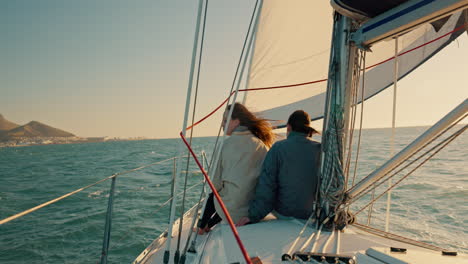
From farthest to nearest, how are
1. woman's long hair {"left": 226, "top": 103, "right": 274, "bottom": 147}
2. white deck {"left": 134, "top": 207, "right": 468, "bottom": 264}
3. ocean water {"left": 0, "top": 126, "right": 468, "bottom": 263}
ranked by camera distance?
ocean water {"left": 0, "top": 126, "right": 468, "bottom": 263} < woman's long hair {"left": 226, "top": 103, "right": 274, "bottom": 147} < white deck {"left": 134, "top": 207, "right": 468, "bottom": 264}

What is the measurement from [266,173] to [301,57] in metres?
1.39

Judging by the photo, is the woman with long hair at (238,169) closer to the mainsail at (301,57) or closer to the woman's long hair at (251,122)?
the woman's long hair at (251,122)

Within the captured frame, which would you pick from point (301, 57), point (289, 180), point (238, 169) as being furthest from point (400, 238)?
point (301, 57)

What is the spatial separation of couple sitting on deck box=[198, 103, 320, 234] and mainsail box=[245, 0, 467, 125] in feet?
2.65

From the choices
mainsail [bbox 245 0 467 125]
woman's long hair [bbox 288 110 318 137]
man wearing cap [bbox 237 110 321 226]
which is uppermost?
mainsail [bbox 245 0 467 125]

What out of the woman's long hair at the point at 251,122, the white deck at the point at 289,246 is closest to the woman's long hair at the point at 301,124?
the woman's long hair at the point at 251,122

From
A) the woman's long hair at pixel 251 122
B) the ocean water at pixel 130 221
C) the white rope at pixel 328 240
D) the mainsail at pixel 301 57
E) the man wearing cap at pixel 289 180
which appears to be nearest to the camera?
the white rope at pixel 328 240

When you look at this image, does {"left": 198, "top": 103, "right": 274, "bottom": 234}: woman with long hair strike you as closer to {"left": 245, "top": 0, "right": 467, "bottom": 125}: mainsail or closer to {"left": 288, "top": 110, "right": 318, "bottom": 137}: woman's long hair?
{"left": 288, "top": 110, "right": 318, "bottom": 137}: woman's long hair

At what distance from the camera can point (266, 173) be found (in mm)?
1528

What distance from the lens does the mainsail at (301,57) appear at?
7.96 ft

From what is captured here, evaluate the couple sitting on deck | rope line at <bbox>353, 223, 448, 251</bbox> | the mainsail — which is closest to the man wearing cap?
the couple sitting on deck

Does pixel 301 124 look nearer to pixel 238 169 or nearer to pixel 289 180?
pixel 289 180

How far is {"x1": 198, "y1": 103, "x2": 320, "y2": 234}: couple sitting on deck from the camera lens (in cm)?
153

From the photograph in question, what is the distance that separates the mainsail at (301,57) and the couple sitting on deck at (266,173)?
2.65ft
